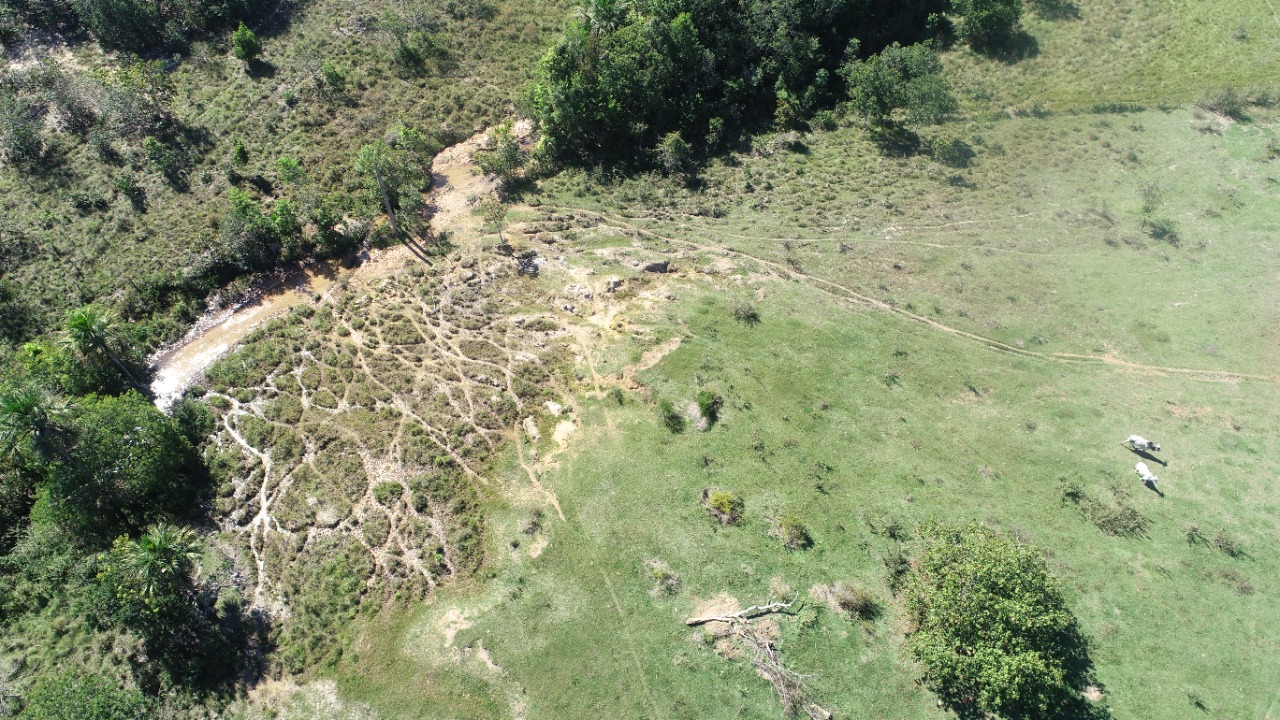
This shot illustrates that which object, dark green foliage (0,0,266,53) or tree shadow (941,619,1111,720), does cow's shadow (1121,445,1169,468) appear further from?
dark green foliage (0,0,266,53)

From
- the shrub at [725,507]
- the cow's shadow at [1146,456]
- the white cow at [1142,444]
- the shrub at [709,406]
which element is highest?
the shrub at [709,406]

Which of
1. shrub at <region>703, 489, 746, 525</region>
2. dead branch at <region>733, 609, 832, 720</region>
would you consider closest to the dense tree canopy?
shrub at <region>703, 489, 746, 525</region>

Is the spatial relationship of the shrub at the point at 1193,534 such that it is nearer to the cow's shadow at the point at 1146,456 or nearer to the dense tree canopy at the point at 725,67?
the cow's shadow at the point at 1146,456

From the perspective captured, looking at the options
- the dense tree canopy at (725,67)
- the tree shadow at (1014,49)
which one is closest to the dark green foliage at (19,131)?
the dense tree canopy at (725,67)

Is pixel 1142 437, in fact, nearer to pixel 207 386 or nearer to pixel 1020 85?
pixel 1020 85

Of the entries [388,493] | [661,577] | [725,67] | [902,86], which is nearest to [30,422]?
[388,493]

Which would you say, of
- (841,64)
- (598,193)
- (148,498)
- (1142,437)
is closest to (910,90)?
(841,64)

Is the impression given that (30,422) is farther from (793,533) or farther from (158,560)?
(793,533)
